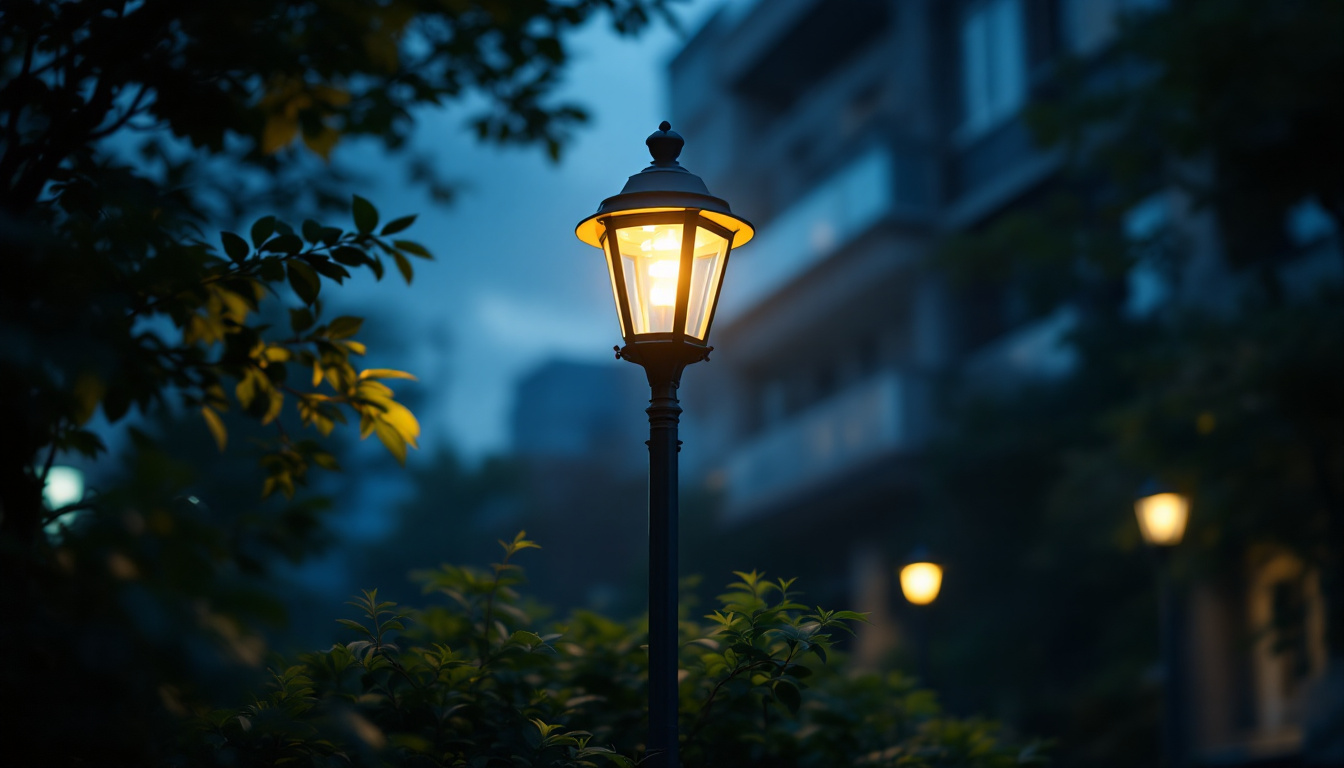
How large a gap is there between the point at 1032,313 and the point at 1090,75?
5.98 meters

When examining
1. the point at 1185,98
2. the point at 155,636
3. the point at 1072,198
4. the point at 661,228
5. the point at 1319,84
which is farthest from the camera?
the point at 1072,198

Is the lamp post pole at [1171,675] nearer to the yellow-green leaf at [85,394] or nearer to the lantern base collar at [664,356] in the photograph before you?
the lantern base collar at [664,356]

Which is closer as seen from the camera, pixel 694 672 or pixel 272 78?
pixel 272 78

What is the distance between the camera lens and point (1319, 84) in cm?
1141

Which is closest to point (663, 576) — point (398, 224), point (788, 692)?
point (788, 692)

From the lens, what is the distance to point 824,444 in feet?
80.5

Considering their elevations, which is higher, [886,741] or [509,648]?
[509,648]

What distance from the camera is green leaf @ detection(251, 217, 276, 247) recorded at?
3.98m

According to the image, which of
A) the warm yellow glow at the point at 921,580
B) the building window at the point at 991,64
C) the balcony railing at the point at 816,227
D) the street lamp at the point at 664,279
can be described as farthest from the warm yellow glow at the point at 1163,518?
the balcony railing at the point at 816,227

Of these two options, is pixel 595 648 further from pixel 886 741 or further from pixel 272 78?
pixel 272 78

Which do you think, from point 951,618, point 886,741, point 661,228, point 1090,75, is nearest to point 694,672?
point 886,741

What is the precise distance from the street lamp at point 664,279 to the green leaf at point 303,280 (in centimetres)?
131

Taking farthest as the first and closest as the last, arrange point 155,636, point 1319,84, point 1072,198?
1. point 1072,198
2. point 1319,84
3. point 155,636

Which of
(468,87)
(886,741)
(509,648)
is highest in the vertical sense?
(468,87)
